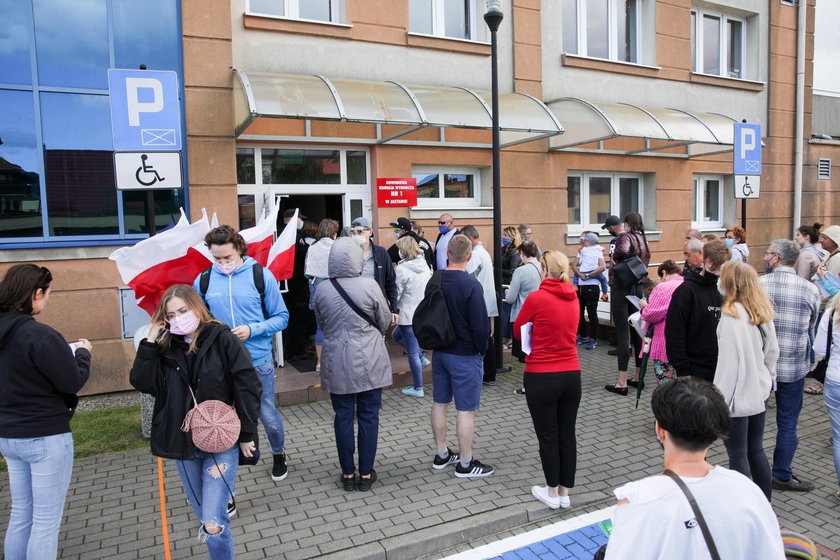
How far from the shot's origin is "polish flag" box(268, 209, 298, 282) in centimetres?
606

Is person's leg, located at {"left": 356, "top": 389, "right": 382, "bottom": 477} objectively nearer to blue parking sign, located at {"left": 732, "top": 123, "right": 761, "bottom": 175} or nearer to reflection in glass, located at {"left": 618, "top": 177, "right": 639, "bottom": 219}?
blue parking sign, located at {"left": 732, "top": 123, "right": 761, "bottom": 175}

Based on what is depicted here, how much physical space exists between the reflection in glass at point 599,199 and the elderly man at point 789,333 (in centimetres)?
768

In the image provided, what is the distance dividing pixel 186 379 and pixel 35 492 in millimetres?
1009

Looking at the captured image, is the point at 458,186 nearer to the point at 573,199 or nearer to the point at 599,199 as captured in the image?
the point at 573,199

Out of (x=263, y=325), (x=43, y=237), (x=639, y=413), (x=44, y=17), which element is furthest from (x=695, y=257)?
(x=44, y=17)

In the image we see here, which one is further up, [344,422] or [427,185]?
A: [427,185]

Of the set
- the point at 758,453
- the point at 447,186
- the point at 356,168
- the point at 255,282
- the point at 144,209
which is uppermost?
the point at 356,168

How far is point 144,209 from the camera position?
7.96 meters

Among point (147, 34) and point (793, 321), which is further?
point (147, 34)

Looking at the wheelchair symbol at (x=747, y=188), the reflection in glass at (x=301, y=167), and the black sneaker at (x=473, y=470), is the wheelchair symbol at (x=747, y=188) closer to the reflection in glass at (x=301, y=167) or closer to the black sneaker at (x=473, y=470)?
the reflection in glass at (x=301, y=167)

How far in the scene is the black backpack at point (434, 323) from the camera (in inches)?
193

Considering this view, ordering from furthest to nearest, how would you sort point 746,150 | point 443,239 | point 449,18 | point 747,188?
point 449,18
point 746,150
point 747,188
point 443,239

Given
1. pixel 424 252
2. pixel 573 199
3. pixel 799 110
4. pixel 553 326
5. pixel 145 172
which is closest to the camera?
pixel 553 326

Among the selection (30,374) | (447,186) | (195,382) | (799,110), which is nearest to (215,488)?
(195,382)
